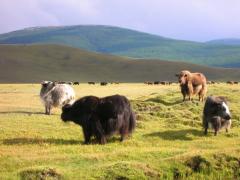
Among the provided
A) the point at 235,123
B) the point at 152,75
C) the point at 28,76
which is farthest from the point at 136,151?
the point at 152,75

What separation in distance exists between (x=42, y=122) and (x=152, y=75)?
85639 millimetres

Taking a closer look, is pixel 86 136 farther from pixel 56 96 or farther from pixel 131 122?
pixel 56 96

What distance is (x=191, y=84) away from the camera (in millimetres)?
27078

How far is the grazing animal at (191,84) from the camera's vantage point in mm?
26750

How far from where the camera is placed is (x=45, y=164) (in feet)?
41.3

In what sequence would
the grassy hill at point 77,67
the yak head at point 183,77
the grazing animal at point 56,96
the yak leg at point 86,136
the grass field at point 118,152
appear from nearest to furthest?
the grass field at point 118,152 < the yak leg at point 86,136 < the grazing animal at point 56,96 < the yak head at point 183,77 < the grassy hill at point 77,67

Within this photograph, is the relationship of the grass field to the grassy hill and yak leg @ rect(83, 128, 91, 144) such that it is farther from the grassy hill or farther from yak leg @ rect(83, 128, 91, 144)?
the grassy hill

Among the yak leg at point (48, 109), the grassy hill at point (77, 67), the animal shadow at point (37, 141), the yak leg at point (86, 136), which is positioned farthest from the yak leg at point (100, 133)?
the grassy hill at point (77, 67)

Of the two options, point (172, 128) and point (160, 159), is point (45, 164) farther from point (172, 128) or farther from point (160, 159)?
point (172, 128)

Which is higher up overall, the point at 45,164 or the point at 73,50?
the point at 73,50

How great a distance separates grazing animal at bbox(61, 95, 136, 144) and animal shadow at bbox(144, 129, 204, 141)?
6.75 ft

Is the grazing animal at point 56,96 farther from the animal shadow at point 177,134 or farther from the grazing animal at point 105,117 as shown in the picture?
the grazing animal at point 105,117

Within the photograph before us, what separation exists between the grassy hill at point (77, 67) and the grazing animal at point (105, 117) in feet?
226

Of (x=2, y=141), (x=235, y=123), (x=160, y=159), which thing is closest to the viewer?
(x=160, y=159)
